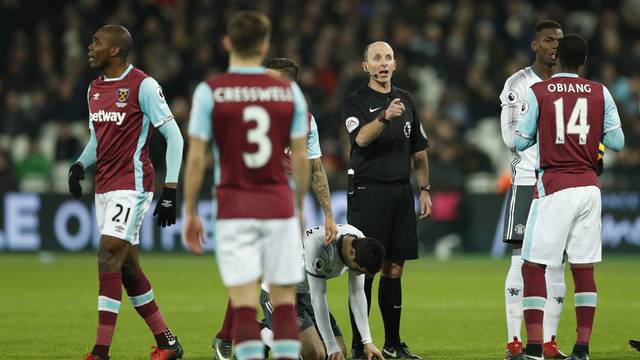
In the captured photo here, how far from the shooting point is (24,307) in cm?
1335

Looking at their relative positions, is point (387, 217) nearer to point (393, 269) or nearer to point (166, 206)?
point (393, 269)

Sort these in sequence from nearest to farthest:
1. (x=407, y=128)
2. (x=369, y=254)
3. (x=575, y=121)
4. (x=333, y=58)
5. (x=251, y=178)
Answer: (x=251, y=178)
(x=369, y=254)
(x=575, y=121)
(x=407, y=128)
(x=333, y=58)

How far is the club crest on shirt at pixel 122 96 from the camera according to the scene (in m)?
8.91

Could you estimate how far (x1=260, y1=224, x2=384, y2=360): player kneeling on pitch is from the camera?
28.1 ft

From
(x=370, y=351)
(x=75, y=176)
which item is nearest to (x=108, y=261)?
(x=75, y=176)

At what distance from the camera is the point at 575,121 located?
8.59 m

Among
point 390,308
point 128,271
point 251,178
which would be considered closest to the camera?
point 251,178

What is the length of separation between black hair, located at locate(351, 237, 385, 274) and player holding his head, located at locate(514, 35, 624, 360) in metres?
1.10

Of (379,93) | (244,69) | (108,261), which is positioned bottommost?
(108,261)

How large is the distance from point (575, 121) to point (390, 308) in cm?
226

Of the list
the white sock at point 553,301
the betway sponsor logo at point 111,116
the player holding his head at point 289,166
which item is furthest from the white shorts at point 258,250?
the white sock at point 553,301

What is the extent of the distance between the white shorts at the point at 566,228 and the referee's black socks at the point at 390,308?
142cm

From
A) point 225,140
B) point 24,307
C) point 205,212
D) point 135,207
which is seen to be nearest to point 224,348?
point 135,207

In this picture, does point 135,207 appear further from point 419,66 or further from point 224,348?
point 419,66
